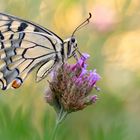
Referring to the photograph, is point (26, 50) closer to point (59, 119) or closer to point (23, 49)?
point (23, 49)

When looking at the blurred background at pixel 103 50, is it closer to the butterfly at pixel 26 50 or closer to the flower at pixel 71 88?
the butterfly at pixel 26 50

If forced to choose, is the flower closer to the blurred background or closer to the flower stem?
the flower stem

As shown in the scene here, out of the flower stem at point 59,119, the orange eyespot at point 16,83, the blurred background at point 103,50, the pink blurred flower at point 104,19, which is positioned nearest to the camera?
the flower stem at point 59,119

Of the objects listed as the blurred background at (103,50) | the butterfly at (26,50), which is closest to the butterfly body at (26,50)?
the butterfly at (26,50)

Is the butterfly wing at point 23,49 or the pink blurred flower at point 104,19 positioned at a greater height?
the pink blurred flower at point 104,19

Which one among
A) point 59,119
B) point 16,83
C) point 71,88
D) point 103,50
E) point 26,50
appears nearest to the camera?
point 59,119

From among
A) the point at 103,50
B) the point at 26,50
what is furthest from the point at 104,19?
the point at 26,50

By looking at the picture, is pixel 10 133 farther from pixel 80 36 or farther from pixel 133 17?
pixel 133 17

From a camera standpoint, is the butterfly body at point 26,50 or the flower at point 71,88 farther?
the butterfly body at point 26,50
